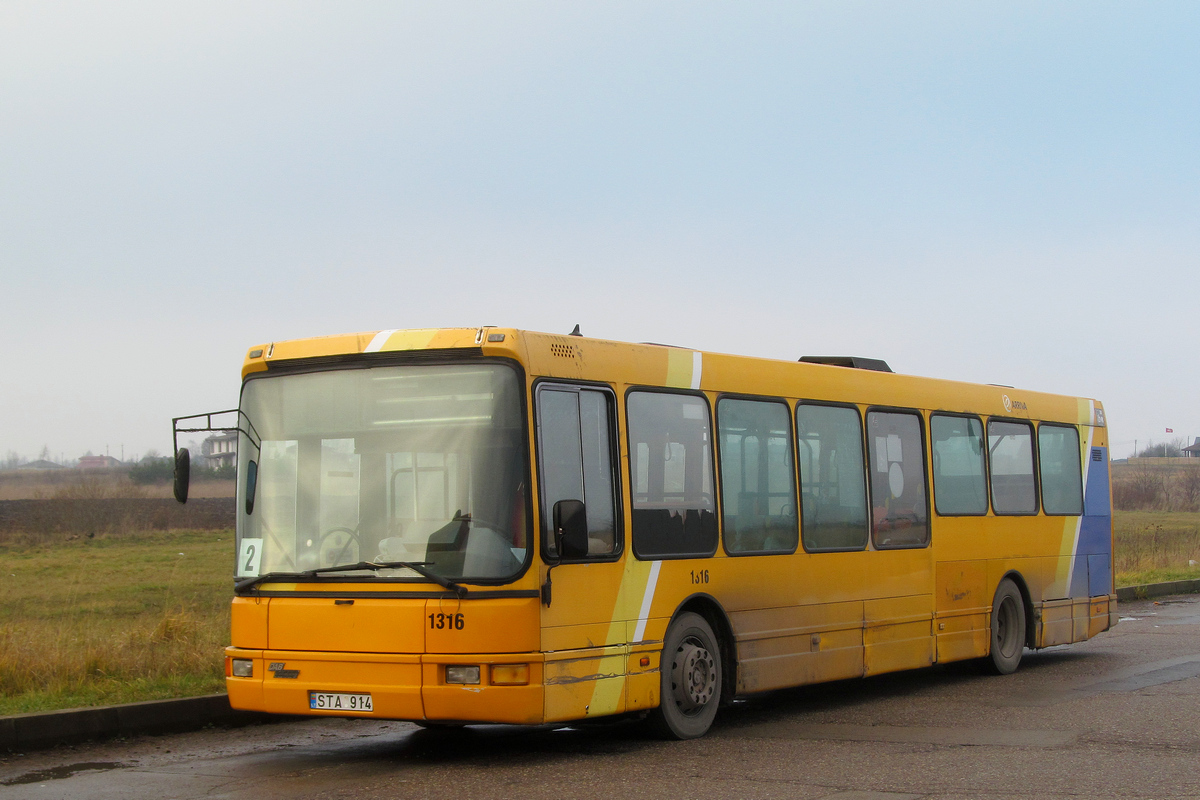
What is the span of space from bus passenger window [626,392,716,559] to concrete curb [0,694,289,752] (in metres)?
3.78

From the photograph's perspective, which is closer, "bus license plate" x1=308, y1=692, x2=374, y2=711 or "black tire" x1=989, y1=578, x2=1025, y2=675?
"bus license plate" x1=308, y1=692, x2=374, y2=711

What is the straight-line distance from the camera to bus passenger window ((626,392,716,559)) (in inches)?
370

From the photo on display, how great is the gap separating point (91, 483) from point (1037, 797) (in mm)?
57012

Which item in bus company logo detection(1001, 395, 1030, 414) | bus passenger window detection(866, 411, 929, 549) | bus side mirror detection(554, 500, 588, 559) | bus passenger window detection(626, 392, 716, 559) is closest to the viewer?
bus side mirror detection(554, 500, 588, 559)

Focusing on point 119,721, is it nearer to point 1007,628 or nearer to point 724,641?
point 724,641

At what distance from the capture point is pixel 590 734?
1003 centimetres

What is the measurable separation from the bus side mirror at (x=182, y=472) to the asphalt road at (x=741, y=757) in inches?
72.6

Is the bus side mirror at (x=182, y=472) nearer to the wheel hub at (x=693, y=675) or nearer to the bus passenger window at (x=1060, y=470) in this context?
the wheel hub at (x=693, y=675)

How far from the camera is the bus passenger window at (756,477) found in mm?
10344

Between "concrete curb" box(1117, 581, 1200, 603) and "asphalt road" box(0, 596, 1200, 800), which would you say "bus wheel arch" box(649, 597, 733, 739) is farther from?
"concrete curb" box(1117, 581, 1200, 603)

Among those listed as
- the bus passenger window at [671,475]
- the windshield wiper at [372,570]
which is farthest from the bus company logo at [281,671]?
the bus passenger window at [671,475]

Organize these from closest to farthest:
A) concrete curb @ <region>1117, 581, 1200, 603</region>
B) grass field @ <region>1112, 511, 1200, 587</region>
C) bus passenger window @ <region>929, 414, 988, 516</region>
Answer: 1. bus passenger window @ <region>929, 414, 988, 516</region>
2. concrete curb @ <region>1117, 581, 1200, 603</region>
3. grass field @ <region>1112, 511, 1200, 587</region>

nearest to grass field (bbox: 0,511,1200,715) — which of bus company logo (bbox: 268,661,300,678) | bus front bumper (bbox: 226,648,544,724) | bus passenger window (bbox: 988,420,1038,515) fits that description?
bus company logo (bbox: 268,661,300,678)

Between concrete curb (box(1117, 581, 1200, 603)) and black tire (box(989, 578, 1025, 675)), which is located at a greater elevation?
black tire (box(989, 578, 1025, 675))
